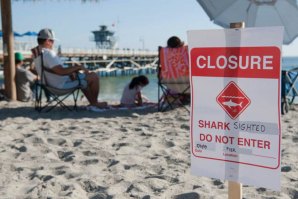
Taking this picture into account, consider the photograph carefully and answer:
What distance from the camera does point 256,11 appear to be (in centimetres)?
450

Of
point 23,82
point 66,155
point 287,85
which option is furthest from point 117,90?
point 66,155

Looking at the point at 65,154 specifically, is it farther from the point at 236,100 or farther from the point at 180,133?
the point at 236,100

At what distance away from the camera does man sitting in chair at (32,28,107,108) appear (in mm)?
4902

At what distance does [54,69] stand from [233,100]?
3641 millimetres

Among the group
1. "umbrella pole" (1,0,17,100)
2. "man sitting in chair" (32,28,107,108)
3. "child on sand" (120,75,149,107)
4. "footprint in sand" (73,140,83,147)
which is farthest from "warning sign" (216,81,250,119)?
"umbrella pole" (1,0,17,100)

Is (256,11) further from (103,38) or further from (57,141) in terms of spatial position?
(103,38)

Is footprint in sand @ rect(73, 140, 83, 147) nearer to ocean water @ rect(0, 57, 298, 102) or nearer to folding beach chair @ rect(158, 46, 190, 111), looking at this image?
ocean water @ rect(0, 57, 298, 102)

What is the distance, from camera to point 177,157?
2.86 meters

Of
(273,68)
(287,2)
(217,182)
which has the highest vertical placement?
(287,2)

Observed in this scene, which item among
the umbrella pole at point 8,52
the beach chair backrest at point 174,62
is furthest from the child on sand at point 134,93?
the umbrella pole at point 8,52

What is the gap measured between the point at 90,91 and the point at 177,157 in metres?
2.62

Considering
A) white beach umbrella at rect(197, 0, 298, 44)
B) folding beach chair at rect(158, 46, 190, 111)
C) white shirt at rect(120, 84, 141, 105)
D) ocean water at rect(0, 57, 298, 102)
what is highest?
white beach umbrella at rect(197, 0, 298, 44)

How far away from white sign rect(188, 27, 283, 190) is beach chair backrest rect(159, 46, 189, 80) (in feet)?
11.0

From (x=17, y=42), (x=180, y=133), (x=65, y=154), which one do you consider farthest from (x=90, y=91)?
(x=17, y=42)
